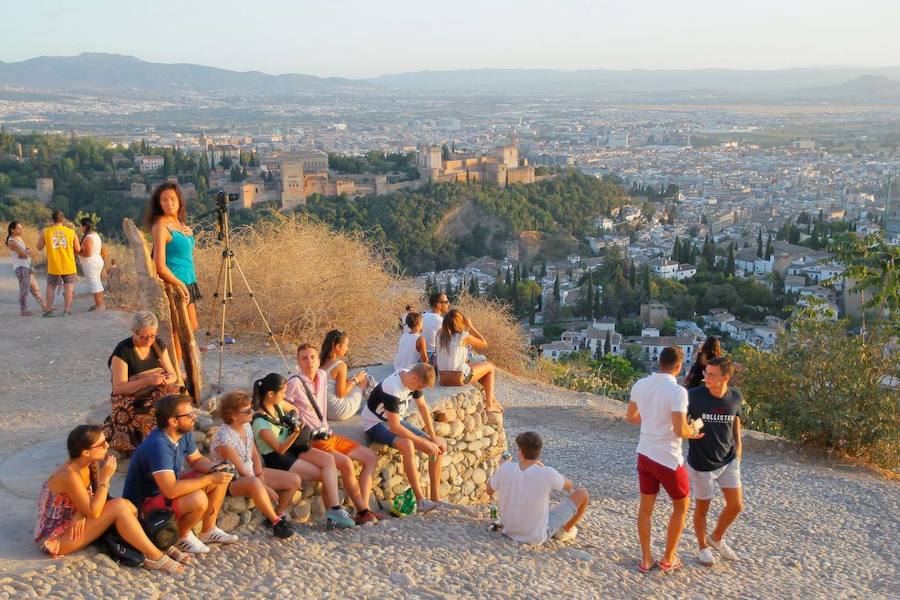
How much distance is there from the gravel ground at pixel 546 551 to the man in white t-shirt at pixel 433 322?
5.52ft

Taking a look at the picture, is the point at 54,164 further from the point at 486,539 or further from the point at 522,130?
the point at 522,130

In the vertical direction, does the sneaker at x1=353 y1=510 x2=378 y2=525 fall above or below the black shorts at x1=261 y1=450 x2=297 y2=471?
below

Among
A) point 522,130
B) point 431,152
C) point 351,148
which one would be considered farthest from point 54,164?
point 522,130

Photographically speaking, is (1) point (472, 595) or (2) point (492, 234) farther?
(2) point (492, 234)

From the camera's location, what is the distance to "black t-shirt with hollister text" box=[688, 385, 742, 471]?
15.6 ft

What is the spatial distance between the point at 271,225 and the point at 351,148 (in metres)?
102

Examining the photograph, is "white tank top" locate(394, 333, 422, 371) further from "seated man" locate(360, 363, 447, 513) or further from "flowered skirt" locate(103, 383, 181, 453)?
"flowered skirt" locate(103, 383, 181, 453)

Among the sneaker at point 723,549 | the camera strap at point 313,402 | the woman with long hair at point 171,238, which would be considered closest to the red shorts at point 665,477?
the sneaker at point 723,549

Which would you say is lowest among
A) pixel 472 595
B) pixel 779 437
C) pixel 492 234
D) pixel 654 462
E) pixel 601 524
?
pixel 492 234

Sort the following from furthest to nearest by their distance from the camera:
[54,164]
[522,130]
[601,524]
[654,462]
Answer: [522,130]
[54,164]
[601,524]
[654,462]

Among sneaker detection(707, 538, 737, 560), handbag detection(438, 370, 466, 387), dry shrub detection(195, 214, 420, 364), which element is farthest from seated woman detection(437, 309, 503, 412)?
dry shrub detection(195, 214, 420, 364)

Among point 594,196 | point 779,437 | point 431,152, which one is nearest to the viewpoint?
point 779,437

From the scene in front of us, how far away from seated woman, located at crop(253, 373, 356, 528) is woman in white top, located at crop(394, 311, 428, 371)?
1.85 metres

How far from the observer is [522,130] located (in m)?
155
